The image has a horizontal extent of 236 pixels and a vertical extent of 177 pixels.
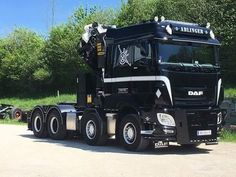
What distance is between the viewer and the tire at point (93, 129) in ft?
56.6

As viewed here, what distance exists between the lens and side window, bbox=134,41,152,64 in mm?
15248

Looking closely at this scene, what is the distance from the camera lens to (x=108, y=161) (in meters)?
13.8

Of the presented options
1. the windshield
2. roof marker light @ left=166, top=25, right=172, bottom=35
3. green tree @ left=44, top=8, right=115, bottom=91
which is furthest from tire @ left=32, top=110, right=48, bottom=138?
green tree @ left=44, top=8, right=115, bottom=91

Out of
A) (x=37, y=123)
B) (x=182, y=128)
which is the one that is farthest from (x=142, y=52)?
(x=37, y=123)

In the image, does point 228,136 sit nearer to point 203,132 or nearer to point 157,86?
point 203,132

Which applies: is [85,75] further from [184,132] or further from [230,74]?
[230,74]

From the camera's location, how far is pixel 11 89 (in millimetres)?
59688

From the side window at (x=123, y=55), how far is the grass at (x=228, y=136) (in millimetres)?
4789

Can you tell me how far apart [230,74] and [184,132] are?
20487mm

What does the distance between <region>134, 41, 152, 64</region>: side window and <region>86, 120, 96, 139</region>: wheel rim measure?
299 cm

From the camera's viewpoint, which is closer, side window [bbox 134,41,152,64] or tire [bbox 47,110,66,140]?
side window [bbox 134,41,152,64]

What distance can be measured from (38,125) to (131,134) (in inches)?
240

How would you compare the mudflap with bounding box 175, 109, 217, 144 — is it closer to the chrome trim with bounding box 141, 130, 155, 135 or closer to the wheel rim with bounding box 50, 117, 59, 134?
the chrome trim with bounding box 141, 130, 155, 135

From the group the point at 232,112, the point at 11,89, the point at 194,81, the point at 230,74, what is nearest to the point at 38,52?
the point at 11,89
